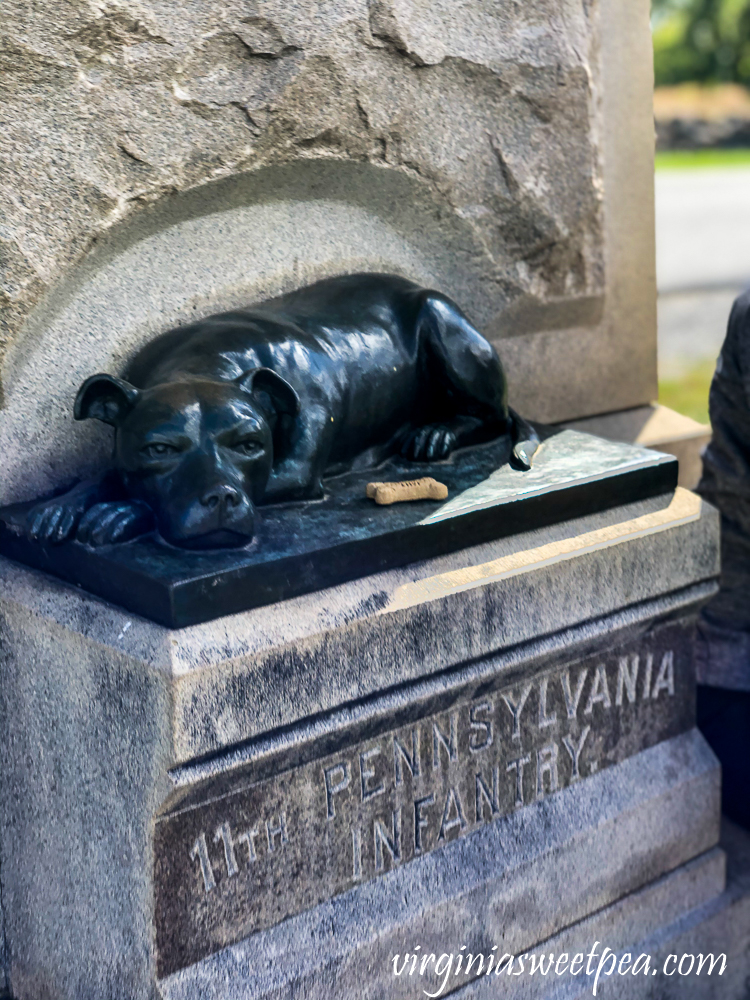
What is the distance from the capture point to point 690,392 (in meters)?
7.07

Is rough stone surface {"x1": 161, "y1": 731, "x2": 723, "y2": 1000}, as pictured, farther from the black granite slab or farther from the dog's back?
the dog's back

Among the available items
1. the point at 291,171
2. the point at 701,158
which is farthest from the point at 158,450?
the point at 701,158

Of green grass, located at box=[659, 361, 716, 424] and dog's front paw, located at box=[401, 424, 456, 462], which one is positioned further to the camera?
green grass, located at box=[659, 361, 716, 424]

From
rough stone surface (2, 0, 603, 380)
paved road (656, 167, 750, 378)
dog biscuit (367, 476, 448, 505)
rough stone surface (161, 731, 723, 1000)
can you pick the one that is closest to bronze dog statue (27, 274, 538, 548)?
dog biscuit (367, 476, 448, 505)

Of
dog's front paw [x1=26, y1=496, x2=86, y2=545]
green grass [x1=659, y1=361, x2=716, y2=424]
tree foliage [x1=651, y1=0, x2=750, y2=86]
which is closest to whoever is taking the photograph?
dog's front paw [x1=26, y1=496, x2=86, y2=545]

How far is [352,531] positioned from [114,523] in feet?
1.50

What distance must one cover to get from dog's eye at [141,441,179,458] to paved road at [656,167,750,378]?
5843 mm

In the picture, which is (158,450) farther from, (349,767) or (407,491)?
(349,767)

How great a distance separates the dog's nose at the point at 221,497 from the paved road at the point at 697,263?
585 cm

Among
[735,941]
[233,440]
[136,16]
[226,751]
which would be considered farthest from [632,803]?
[136,16]

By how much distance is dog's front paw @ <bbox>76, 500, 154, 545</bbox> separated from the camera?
7.34ft

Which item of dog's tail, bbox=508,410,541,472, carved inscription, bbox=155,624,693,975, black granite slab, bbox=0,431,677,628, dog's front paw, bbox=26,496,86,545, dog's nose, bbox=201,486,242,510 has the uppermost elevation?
dog's nose, bbox=201,486,242,510

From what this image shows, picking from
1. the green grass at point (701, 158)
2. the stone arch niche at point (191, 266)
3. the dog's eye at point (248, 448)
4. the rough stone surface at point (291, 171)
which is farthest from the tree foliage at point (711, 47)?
the dog's eye at point (248, 448)

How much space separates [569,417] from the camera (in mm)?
3799
